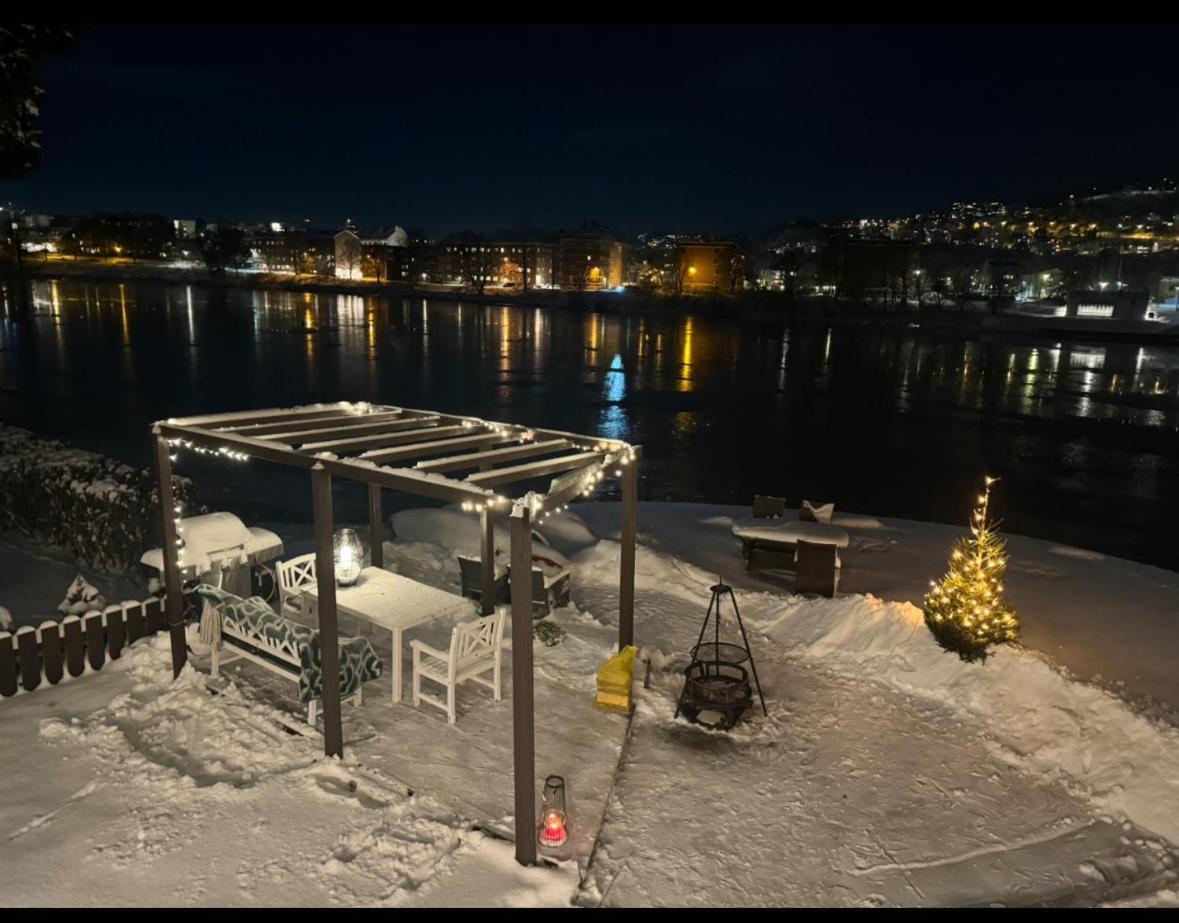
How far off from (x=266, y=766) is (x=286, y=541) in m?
6.78

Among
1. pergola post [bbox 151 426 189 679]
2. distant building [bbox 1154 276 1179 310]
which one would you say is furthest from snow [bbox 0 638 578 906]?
distant building [bbox 1154 276 1179 310]

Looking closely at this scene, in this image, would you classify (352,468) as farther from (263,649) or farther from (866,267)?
(866,267)

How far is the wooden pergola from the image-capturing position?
5344 millimetres

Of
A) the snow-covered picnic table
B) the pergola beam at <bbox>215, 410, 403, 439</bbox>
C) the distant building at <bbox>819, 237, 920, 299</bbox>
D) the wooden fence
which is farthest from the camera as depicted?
the distant building at <bbox>819, 237, 920, 299</bbox>

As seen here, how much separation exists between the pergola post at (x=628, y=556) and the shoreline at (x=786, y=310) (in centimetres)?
6424

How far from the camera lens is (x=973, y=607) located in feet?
26.4

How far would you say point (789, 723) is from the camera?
7.29 metres

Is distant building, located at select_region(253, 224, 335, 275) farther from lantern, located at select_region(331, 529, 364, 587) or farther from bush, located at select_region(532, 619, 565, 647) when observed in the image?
bush, located at select_region(532, 619, 565, 647)

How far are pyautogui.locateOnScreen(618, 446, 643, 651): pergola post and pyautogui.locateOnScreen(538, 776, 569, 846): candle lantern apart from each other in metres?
2.57

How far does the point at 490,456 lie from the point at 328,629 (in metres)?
2.00

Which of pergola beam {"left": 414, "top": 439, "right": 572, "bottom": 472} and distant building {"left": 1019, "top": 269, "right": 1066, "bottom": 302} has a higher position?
distant building {"left": 1019, "top": 269, "right": 1066, "bottom": 302}

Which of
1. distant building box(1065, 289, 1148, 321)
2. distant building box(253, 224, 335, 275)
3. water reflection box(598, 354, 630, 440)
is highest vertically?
distant building box(253, 224, 335, 275)

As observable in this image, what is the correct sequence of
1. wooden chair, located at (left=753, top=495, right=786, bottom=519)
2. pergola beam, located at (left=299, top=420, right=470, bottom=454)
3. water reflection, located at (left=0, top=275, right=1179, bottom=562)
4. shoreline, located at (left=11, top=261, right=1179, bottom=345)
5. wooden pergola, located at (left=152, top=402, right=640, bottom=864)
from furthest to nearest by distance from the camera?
1. shoreline, located at (left=11, top=261, right=1179, bottom=345)
2. water reflection, located at (left=0, top=275, right=1179, bottom=562)
3. wooden chair, located at (left=753, top=495, right=786, bottom=519)
4. pergola beam, located at (left=299, top=420, right=470, bottom=454)
5. wooden pergola, located at (left=152, top=402, right=640, bottom=864)

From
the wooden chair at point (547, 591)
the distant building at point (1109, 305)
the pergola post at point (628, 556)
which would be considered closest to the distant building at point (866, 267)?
the distant building at point (1109, 305)
